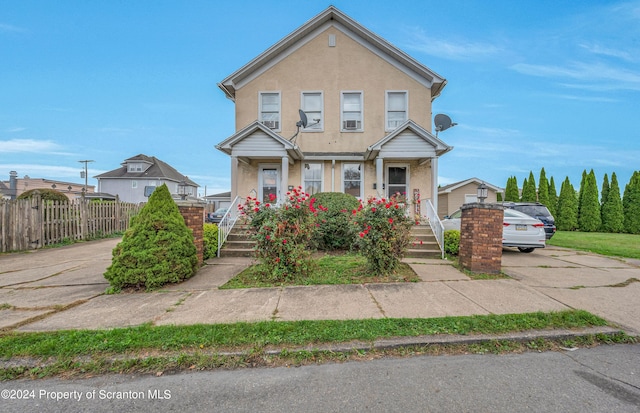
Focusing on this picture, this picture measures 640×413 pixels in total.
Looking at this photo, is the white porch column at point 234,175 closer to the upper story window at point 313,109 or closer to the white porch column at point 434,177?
the upper story window at point 313,109

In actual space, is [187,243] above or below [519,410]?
above

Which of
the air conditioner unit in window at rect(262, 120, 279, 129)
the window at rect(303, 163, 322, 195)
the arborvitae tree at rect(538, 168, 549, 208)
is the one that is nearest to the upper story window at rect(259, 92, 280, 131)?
the air conditioner unit in window at rect(262, 120, 279, 129)

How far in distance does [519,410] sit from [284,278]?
13.4 feet

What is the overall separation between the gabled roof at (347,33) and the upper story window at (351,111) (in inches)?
85.6

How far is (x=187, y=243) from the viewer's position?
5703 mm

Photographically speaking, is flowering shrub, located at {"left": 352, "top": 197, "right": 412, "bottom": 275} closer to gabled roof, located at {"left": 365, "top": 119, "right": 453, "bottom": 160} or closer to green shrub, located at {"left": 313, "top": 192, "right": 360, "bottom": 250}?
green shrub, located at {"left": 313, "top": 192, "right": 360, "bottom": 250}

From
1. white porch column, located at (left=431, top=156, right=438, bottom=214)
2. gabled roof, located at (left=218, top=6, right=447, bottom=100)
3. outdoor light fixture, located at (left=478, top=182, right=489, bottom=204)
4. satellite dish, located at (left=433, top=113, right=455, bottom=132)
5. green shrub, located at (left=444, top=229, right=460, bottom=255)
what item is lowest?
green shrub, located at (left=444, top=229, right=460, bottom=255)

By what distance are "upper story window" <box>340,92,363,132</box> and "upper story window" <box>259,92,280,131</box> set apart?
275 cm

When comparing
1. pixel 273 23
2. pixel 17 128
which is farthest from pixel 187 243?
pixel 17 128

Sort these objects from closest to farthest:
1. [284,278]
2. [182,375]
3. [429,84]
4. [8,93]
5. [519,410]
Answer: [519,410] → [182,375] → [284,278] → [429,84] → [8,93]

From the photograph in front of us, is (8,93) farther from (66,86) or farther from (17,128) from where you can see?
(17,128)

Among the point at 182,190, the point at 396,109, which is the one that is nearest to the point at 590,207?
the point at 396,109

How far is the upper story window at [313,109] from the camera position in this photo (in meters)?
11.8

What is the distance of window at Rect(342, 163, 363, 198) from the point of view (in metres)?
11.7
